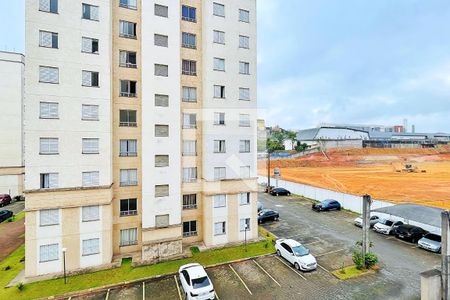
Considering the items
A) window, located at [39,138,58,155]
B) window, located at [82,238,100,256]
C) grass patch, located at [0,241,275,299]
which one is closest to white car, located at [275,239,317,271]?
grass patch, located at [0,241,275,299]

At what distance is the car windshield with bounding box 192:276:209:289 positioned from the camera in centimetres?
1664

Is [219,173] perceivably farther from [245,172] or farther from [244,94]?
[244,94]

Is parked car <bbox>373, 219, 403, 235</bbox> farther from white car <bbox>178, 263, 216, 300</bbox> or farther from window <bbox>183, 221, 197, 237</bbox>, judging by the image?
white car <bbox>178, 263, 216, 300</bbox>

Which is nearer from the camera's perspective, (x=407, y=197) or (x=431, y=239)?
(x=431, y=239)

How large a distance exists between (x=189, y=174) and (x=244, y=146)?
6687 millimetres

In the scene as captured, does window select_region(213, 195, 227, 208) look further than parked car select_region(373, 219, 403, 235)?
No

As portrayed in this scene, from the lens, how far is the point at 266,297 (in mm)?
17328

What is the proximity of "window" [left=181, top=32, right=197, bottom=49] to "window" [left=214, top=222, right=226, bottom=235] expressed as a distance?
1892 cm

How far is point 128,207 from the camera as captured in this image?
2383 cm

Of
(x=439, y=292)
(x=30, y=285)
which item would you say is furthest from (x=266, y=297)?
(x=30, y=285)

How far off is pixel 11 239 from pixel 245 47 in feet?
112

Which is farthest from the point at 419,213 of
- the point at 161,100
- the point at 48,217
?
the point at 48,217

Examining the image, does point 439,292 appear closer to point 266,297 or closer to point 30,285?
point 266,297

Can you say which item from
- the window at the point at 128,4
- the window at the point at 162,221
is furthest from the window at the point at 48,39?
the window at the point at 162,221
